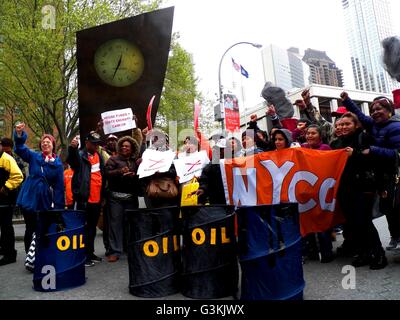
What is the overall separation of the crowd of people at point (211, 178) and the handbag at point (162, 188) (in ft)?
0.11

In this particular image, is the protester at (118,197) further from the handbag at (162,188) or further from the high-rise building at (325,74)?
the high-rise building at (325,74)

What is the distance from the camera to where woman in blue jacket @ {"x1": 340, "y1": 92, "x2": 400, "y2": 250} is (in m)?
3.72

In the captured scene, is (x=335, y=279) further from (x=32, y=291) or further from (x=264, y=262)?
(x=32, y=291)

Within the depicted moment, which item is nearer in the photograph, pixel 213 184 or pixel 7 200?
pixel 213 184

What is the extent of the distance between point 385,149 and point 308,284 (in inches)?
63.9

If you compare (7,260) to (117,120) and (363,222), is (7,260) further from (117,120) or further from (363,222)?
(363,222)

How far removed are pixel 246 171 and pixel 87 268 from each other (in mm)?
2509

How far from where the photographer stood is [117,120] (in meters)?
6.55

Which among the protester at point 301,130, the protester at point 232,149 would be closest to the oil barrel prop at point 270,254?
the protester at point 232,149

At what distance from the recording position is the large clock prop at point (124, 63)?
719cm

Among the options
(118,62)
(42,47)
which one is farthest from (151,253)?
(42,47)

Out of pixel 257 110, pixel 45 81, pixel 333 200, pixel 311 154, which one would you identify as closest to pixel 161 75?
pixel 311 154

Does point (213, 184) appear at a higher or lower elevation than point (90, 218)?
higher

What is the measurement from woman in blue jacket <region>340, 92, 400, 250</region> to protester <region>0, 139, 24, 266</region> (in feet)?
15.9
